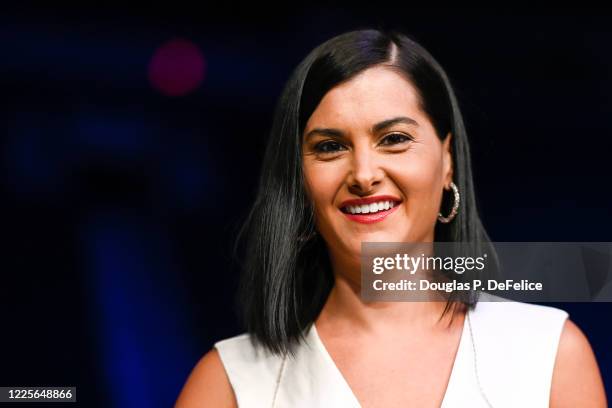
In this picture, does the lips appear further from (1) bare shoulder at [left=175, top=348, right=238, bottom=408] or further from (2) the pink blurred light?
(2) the pink blurred light

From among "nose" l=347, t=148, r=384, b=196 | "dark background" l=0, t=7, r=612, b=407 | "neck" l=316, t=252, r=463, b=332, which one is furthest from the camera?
"dark background" l=0, t=7, r=612, b=407

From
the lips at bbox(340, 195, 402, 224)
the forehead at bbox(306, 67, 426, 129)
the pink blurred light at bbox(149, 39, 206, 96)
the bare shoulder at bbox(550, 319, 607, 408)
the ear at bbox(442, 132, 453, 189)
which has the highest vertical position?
the pink blurred light at bbox(149, 39, 206, 96)

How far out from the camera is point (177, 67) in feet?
8.04

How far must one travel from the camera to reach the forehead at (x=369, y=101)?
189 cm

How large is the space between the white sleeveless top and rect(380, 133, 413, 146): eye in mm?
381

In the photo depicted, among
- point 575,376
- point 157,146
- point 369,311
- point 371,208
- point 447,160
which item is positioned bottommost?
point 575,376

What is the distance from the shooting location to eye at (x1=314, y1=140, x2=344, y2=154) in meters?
1.93

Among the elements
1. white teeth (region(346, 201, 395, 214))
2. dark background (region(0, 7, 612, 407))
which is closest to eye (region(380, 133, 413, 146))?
white teeth (region(346, 201, 395, 214))

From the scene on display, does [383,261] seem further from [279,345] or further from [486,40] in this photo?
[486,40]

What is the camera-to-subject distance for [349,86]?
192 cm

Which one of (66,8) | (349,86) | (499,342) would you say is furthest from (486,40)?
(66,8)

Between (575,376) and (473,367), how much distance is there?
0.19 meters

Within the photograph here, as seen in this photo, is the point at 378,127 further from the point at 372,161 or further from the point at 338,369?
the point at 338,369

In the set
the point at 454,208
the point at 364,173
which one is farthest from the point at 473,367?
the point at 364,173
